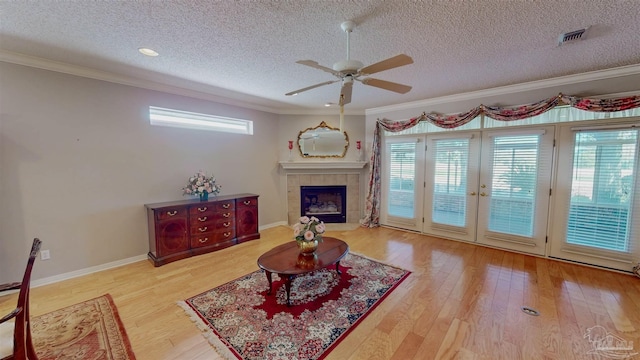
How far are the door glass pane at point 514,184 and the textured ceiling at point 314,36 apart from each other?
3.19ft

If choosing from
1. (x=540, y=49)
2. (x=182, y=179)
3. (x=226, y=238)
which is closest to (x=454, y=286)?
(x=540, y=49)

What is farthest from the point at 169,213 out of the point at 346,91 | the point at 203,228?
the point at 346,91

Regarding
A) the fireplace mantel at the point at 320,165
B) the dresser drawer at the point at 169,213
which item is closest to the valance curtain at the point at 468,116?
the fireplace mantel at the point at 320,165

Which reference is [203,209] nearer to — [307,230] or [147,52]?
[307,230]

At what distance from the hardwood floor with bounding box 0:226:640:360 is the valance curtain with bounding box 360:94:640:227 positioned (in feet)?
5.36

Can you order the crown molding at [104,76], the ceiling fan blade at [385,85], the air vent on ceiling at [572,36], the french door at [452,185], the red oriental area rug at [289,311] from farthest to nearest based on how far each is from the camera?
the french door at [452,185] < the crown molding at [104,76] < the ceiling fan blade at [385,85] < the air vent on ceiling at [572,36] < the red oriental area rug at [289,311]

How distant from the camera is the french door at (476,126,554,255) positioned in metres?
3.54

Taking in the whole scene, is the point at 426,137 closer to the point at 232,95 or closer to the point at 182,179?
the point at 232,95

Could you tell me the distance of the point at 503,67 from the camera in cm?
297

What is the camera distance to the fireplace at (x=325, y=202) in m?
5.49

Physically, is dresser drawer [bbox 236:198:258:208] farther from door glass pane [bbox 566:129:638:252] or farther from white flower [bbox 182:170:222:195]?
door glass pane [bbox 566:129:638:252]

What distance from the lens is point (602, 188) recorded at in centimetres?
314

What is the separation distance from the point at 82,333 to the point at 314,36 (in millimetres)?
3249

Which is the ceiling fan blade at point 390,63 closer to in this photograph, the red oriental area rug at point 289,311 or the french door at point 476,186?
the red oriental area rug at point 289,311
